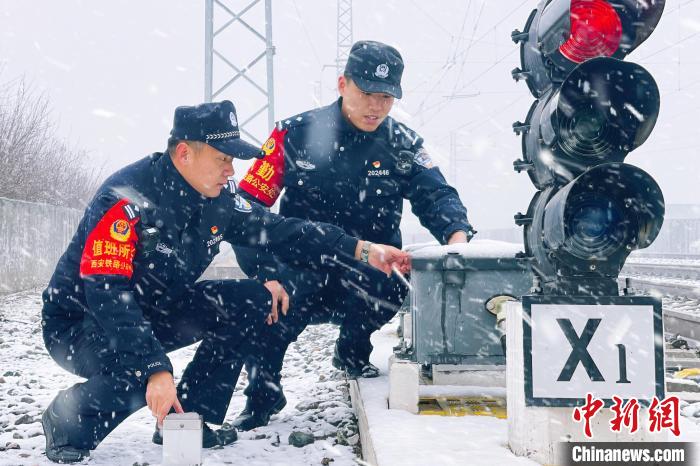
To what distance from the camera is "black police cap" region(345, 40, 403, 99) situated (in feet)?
13.4

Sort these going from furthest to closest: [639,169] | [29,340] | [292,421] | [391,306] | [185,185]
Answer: [29,340], [391,306], [292,421], [185,185], [639,169]

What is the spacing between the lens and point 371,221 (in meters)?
4.48

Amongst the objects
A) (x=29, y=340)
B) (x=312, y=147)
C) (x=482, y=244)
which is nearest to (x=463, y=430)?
(x=482, y=244)

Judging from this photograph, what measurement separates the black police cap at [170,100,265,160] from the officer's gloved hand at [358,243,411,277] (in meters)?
0.90

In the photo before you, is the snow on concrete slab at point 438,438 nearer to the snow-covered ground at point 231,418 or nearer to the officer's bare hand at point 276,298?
the snow-covered ground at point 231,418

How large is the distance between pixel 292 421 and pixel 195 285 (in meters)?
0.92

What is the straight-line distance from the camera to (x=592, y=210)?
2227 mm

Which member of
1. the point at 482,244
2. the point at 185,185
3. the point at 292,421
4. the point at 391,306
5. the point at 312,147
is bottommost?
the point at 292,421

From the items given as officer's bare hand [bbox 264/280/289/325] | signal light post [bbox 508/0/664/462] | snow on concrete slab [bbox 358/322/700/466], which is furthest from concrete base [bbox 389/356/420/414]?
signal light post [bbox 508/0/664/462]

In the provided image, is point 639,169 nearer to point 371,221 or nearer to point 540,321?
point 540,321

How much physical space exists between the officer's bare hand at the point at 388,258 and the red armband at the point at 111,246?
1.29 meters

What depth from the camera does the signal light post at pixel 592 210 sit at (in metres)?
2.19

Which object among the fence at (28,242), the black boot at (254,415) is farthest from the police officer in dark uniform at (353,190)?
the fence at (28,242)

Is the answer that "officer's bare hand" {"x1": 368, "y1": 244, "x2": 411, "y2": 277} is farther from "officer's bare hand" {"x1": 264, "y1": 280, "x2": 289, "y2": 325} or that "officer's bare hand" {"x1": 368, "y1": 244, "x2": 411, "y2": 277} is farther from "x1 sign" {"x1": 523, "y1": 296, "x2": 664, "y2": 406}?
"x1 sign" {"x1": 523, "y1": 296, "x2": 664, "y2": 406}
